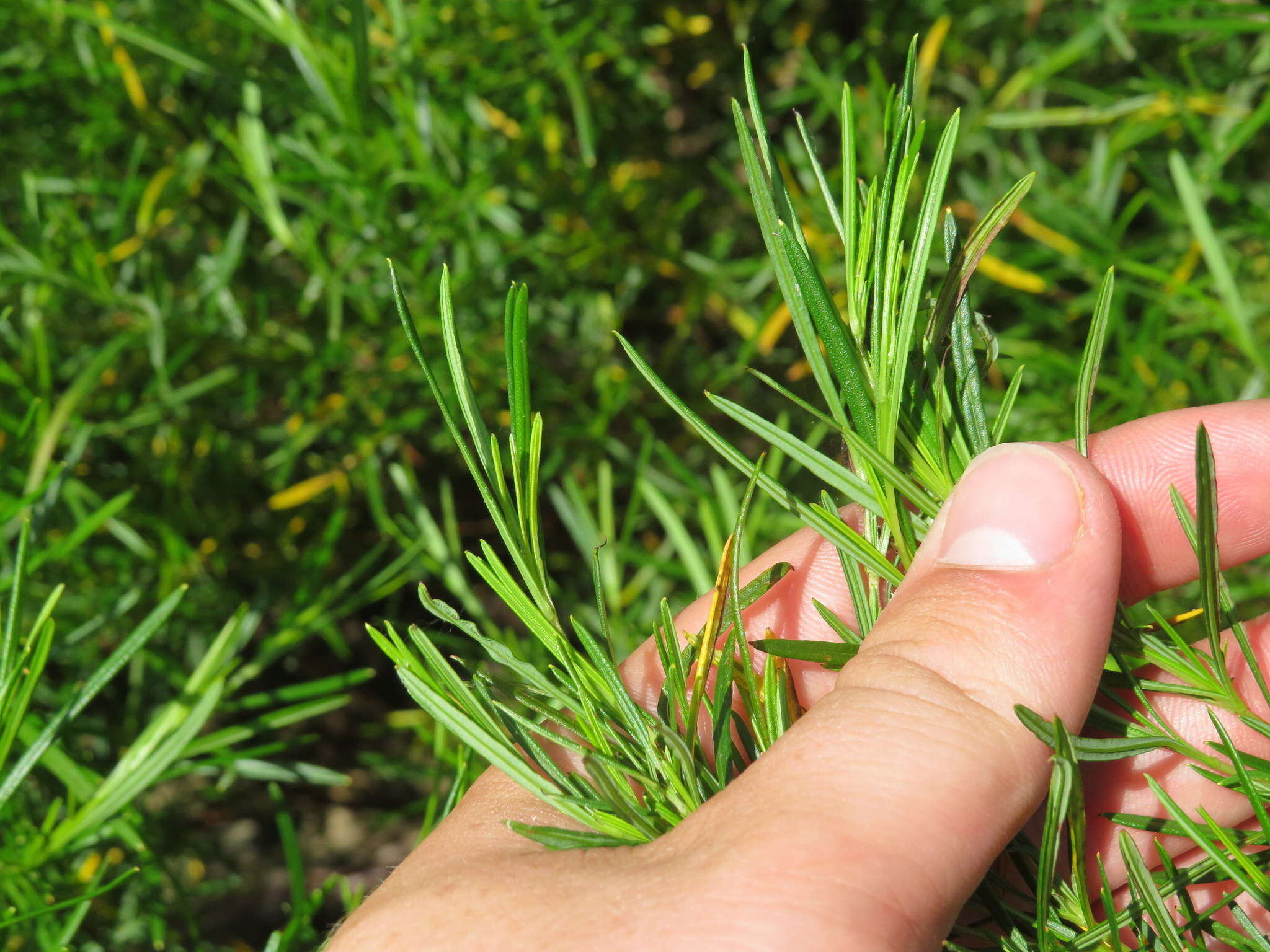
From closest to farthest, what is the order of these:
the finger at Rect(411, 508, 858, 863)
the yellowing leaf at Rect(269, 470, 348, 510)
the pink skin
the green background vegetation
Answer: the pink skin → the finger at Rect(411, 508, 858, 863) → the green background vegetation → the yellowing leaf at Rect(269, 470, 348, 510)

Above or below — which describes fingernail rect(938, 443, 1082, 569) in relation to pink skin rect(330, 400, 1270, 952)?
above

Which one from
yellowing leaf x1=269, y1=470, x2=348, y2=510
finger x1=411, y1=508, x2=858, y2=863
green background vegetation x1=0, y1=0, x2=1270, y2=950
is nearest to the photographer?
finger x1=411, y1=508, x2=858, y2=863

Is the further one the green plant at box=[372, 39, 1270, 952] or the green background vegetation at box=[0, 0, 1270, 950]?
the green background vegetation at box=[0, 0, 1270, 950]

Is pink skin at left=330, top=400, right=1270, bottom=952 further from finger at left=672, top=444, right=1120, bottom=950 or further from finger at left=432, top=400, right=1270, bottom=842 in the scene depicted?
finger at left=432, top=400, right=1270, bottom=842

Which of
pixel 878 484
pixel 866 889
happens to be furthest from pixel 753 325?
pixel 866 889

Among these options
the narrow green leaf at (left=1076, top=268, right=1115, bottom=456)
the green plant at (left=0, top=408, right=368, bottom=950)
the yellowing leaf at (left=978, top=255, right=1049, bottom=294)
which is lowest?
the green plant at (left=0, top=408, right=368, bottom=950)

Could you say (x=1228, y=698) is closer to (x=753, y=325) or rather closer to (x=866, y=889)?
(x=866, y=889)

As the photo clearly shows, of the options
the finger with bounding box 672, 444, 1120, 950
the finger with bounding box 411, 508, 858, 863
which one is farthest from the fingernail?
the finger with bounding box 411, 508, 858, 863
